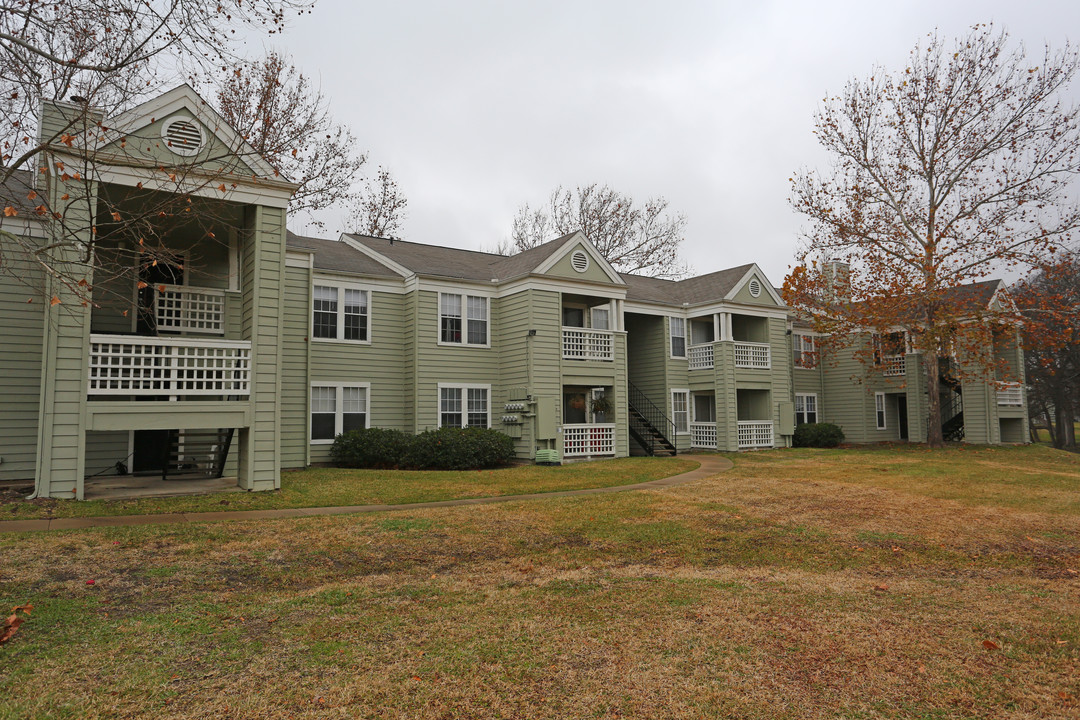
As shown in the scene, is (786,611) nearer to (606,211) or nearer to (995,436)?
(995,436)

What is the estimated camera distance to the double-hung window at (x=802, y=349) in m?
31.8

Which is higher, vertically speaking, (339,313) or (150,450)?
(339,313)

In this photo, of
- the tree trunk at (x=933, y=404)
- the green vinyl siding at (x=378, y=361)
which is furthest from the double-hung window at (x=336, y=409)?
the tree trunk at (x=933, y=404)

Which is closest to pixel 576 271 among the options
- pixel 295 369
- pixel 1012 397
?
pixel 295 369

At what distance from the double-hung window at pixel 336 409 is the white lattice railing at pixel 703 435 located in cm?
1408

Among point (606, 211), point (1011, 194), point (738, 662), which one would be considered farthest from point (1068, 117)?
point (738, 662)

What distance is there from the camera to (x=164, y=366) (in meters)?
12.4

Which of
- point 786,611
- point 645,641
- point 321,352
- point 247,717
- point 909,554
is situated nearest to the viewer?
point 247,717

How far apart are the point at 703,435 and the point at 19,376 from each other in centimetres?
2242

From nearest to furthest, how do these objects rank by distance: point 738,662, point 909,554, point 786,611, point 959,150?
point 738,662, point 786,611, point 909,554, point 959,150

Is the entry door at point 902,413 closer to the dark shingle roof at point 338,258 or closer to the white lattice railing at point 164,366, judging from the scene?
the dark shingle roof at point 338,258

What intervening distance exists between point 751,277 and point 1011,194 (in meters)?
9.89

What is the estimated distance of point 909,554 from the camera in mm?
8523

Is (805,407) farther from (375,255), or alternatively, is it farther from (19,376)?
(19,376)
